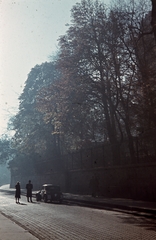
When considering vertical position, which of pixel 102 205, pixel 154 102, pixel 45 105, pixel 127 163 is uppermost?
pixel 45 105

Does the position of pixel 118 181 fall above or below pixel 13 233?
above

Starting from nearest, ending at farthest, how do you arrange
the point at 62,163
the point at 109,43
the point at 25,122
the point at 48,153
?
the point at 109,43
the point at 62,163
the point at 48,153
the point at 25,122

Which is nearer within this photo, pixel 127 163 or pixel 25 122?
pixel 127 163

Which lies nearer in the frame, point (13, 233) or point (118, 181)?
point (13, 233)

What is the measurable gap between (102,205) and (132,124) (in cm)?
825

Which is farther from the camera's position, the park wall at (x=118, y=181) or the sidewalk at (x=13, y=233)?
the park wall at (x=118, y=181)

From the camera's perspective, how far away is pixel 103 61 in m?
32.8

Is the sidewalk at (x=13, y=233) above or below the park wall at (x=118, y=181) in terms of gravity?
below

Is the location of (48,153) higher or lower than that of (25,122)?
lower

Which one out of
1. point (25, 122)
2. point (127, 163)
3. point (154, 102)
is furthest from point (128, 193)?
point (25, 122)

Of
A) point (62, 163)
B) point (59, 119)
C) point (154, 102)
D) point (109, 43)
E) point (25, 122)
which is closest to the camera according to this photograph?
point (154, 102)

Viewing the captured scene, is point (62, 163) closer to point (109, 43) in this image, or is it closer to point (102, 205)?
point (109, 43)

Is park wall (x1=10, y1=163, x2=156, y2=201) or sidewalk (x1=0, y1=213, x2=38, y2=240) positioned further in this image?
park wall (x1=10, y1=163, x2=156, y2=201)

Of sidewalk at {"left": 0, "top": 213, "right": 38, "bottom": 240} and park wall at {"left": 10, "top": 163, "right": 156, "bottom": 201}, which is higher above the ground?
park wall at {"left": 10, "top": 163, "right": 156, "bottom": 201}
